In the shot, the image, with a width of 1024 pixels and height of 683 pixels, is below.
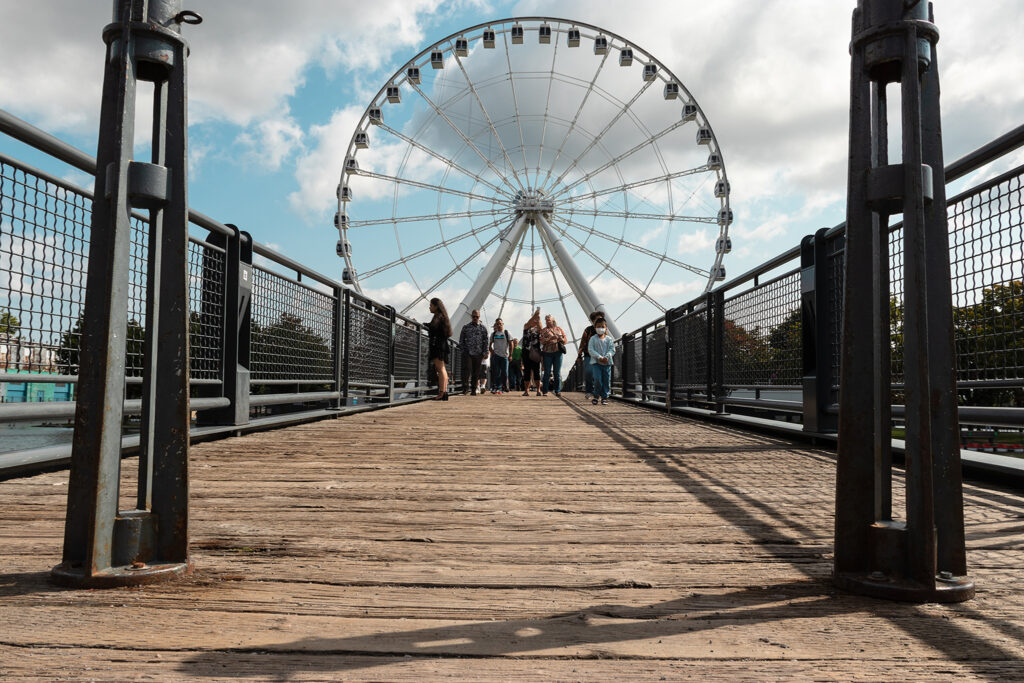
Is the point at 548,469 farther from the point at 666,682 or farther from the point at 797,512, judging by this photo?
the point at 666,682

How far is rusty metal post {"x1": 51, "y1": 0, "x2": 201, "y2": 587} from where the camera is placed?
4.61 ft

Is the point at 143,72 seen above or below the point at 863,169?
above

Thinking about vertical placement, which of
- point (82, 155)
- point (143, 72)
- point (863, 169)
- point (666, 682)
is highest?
point (82, 155)

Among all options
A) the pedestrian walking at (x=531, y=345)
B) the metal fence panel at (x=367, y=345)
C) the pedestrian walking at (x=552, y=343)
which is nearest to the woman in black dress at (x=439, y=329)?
the metal fence panel at (x=367, y=345)

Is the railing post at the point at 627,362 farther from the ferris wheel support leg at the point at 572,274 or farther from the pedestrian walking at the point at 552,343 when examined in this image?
the ferris wheel support leg at the point at 572,274

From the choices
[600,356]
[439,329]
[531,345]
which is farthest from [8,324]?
[531,345]

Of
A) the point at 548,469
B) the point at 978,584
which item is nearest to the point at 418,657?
the point at 978,584

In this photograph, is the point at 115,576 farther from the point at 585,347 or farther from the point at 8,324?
the point at 585,347

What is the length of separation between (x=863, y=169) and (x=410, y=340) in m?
9.99

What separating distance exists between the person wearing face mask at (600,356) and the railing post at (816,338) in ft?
19.4

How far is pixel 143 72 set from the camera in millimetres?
1516

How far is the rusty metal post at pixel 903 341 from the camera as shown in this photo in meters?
1.38

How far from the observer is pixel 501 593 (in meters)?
1.44

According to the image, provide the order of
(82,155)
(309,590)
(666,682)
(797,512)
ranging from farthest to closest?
1. (82,155)
2. (797,512)
3. (309,590)
4. (666,682)
